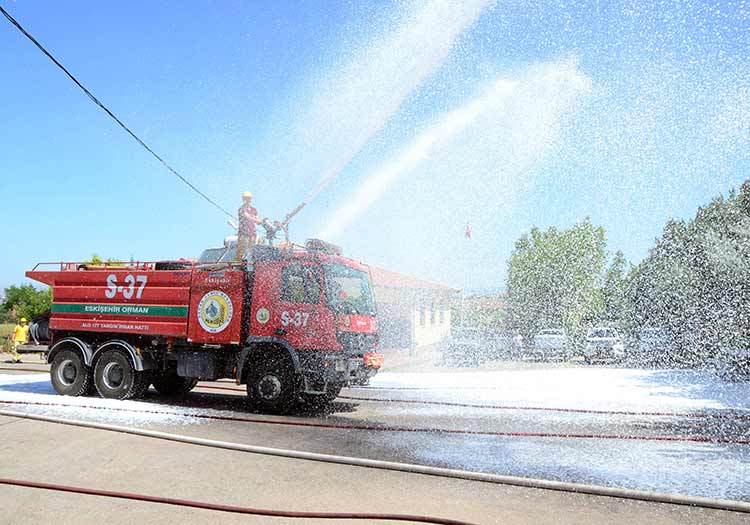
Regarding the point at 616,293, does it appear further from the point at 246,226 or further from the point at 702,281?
the point at 246,226

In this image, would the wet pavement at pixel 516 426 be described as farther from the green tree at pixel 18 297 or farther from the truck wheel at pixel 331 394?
the green tree at pixel 18 297

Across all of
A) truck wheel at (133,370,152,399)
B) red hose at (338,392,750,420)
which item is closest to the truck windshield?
red hose at (338,392,750,420)

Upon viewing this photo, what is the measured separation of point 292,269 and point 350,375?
2.15m

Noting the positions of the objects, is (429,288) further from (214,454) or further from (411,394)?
(214,454)

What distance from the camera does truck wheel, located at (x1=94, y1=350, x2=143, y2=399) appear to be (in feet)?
36.3

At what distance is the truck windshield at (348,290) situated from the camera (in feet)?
33.3

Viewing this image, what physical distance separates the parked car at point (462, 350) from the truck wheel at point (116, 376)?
14.7 metres

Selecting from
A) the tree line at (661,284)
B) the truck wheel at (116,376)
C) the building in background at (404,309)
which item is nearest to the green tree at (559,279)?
the tree line at (661,284)

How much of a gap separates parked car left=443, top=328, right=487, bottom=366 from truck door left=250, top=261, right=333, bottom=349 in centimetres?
1429

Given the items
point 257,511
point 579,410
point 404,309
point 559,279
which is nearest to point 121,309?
point 257,511

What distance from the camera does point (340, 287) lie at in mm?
10391

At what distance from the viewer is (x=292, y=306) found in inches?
399

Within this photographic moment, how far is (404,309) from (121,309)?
70.9 ft

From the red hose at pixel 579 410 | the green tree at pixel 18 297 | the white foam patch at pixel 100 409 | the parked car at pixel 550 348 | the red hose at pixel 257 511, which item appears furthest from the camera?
the green tree at pixel 18 297
